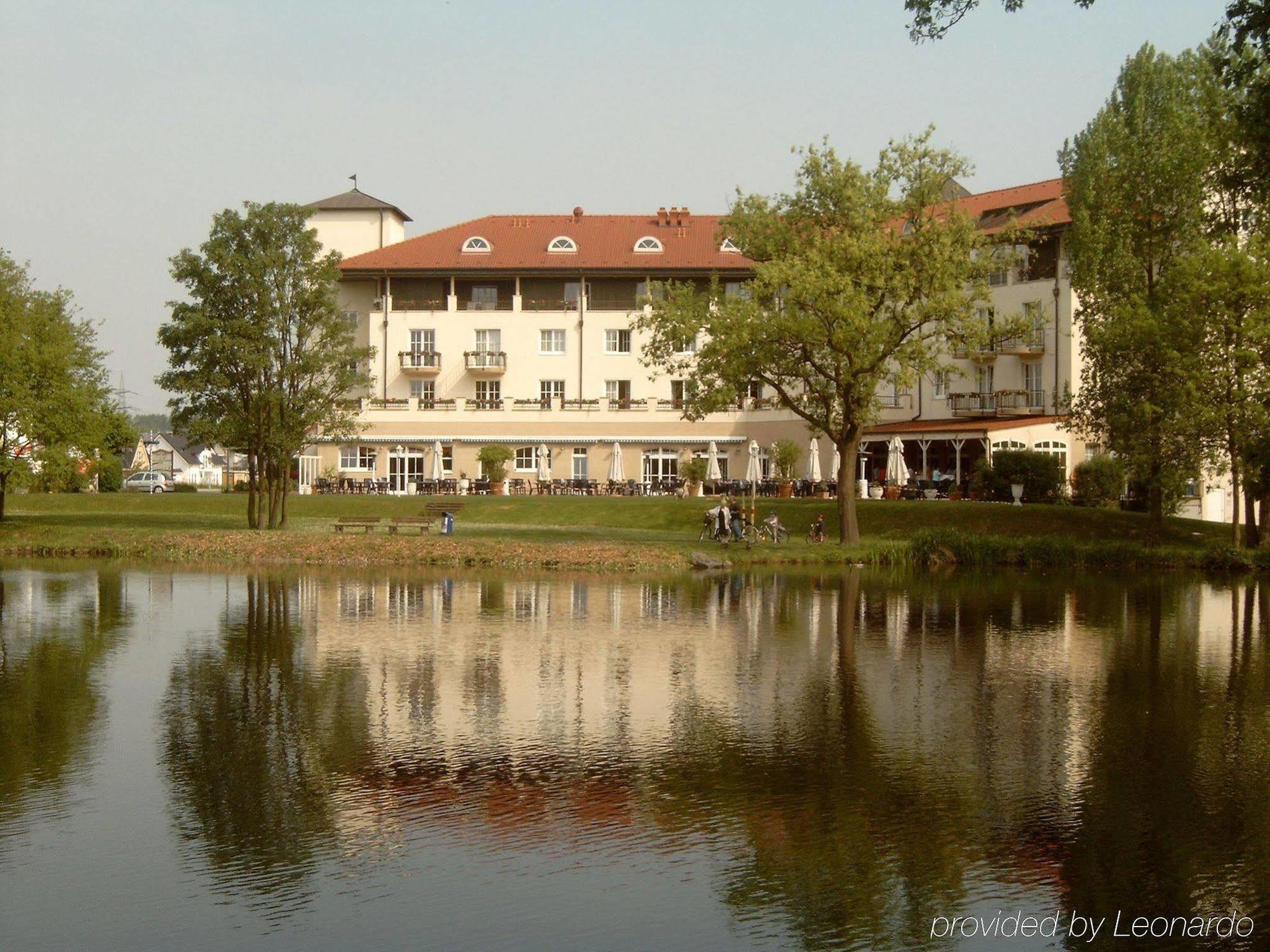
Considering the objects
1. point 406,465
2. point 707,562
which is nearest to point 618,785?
point 707,562

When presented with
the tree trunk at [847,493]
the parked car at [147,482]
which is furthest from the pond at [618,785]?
the parked car at [147,482]

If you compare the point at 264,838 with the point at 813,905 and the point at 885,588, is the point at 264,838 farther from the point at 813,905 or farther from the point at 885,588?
the point at 885,588

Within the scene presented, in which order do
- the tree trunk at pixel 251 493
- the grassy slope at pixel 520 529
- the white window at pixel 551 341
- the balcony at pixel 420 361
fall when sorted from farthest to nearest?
the white window at pixel 551 341
the balcony at pixel 420 361
the tree trunk at pixel 251 493
the grassy slope at pixel 520 529

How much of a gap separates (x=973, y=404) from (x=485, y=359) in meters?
25.8

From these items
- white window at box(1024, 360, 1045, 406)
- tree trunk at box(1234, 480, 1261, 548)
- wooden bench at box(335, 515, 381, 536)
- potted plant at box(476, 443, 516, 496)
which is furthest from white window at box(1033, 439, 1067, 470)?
wooden bench at box(335, 515, 381, 536)

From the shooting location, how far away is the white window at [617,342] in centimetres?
7406

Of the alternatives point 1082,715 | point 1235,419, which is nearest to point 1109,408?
point 1235,419

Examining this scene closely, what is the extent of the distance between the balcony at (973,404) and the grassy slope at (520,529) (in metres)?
13.4

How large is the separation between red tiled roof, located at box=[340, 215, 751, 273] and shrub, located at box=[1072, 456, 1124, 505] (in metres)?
25.9

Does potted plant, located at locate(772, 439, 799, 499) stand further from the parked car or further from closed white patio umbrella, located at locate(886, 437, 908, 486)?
the parked car

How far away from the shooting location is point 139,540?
3828 cm

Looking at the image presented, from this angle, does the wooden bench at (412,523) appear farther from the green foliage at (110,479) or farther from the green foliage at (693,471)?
the green foliage at (110,479)

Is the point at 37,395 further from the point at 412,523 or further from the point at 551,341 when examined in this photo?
the point at 551,341

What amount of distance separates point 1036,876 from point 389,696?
8119 mm
